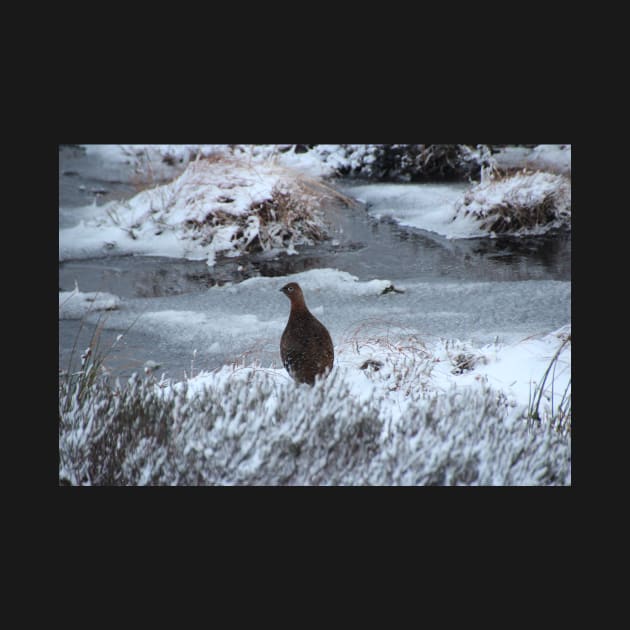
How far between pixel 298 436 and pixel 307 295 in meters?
0.93

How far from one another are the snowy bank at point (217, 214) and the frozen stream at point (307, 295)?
12 centimetres

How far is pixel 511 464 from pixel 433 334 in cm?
89

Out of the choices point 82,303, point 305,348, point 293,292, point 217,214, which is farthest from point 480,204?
point 82,303

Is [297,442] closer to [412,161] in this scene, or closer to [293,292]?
[293,292]

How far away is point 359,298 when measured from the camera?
14.7ft

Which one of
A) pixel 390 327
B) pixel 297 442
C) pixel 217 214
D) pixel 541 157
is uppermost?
pixel 541 157

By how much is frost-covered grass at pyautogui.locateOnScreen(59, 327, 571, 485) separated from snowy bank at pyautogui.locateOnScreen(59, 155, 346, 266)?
94 cm

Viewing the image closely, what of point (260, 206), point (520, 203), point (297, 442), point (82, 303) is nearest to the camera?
point (297, 442)

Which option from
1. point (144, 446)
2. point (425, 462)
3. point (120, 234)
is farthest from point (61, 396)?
point (425, 462)

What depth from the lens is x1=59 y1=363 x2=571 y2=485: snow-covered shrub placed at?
4031mm

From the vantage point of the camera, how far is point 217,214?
478 centimetres

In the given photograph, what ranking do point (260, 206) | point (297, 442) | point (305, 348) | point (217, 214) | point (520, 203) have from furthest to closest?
point (260, 206) < point (217, 214) < point (520, 203) < point (305, 348) < point (297, 442)

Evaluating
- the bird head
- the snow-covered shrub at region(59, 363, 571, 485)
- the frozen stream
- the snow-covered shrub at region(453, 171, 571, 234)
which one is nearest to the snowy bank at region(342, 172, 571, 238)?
the snow-covered shrub at region(453, 171, 571, 234)

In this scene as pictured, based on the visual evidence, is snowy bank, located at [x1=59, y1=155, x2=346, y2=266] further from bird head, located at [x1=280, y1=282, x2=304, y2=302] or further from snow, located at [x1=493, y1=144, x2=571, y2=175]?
snow, located at [x1=493, y1=144, x2=571, y2=175]
